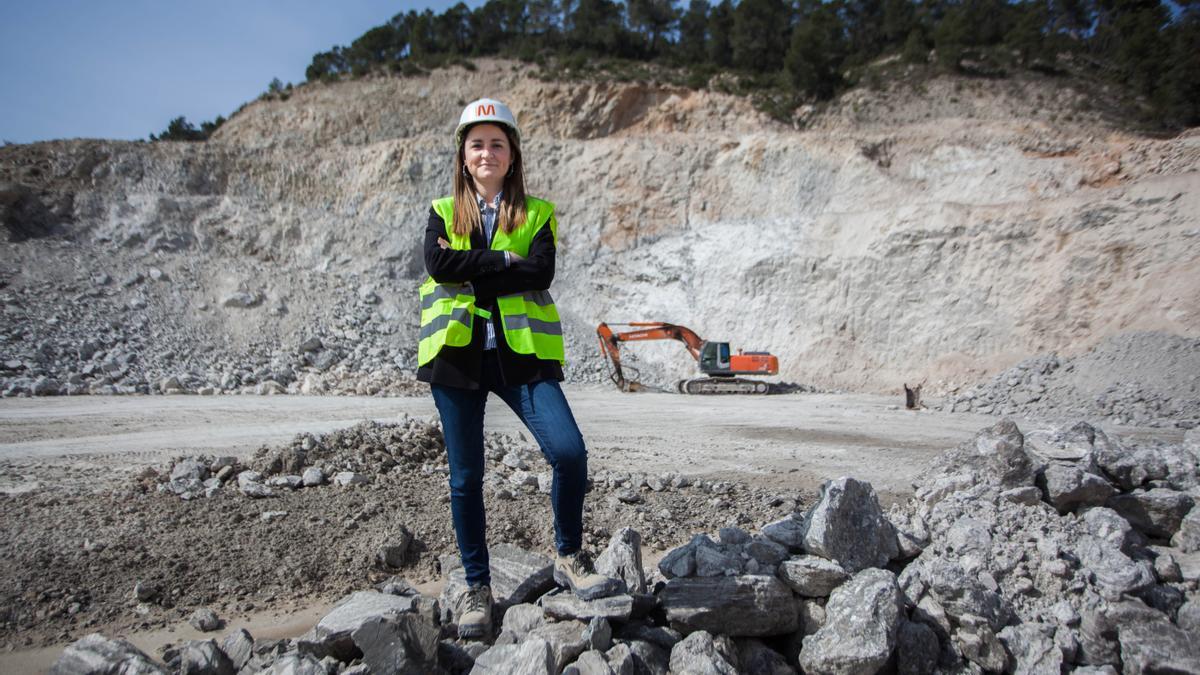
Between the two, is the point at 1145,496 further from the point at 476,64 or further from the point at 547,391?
the point at 476,64

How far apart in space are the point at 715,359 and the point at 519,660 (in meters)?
14.1

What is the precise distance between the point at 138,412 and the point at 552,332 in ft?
35.0

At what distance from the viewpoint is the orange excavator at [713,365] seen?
15867mm

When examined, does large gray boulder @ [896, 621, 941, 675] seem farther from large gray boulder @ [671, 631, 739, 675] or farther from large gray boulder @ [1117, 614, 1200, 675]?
large gray boulder @ [1117, 614, 1200, 675]

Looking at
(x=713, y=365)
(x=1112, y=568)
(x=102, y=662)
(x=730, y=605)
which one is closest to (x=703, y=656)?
(x=730, y=605)

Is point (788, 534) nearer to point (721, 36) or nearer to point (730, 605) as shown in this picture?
point (730, 605)

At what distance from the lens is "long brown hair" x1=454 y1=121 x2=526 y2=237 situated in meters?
2.65

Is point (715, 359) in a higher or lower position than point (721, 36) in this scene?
lower

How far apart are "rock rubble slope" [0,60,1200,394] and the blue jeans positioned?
1263 centimetres

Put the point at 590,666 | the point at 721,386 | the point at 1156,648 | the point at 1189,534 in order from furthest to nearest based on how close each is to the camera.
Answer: the point at 721,386, the point at 1189,534, the point at 1156,648, the point at 590,666

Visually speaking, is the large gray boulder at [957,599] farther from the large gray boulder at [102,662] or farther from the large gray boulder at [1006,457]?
the large gray boulder at [102,662]

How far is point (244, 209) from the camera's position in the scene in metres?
22.6

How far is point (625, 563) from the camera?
2.92m

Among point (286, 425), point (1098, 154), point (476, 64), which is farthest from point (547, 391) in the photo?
point (476, 64)
